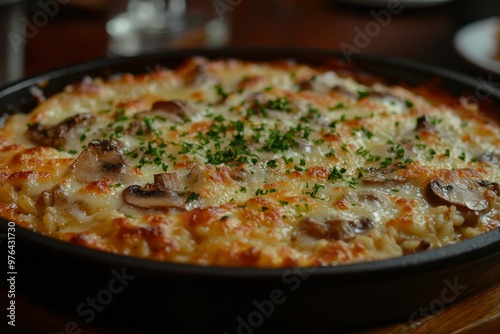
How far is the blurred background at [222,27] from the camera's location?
7.43 m

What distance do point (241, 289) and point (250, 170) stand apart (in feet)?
3.54

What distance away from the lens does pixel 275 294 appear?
→ 2.51 metres

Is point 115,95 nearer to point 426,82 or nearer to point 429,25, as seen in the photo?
point 426,82

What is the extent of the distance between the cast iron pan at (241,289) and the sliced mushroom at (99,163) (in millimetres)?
694

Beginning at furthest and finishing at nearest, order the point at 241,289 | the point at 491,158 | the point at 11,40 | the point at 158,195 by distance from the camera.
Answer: the point at 11,40 → the point at 491,158 → the point at 158,195 → the point at 241,289

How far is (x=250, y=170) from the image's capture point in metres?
3.47

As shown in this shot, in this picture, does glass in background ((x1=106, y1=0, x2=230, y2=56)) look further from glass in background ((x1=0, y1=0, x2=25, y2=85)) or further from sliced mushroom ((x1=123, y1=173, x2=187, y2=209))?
sliced mushroom ((x1=123, y1=173, x2=187, y2=209))

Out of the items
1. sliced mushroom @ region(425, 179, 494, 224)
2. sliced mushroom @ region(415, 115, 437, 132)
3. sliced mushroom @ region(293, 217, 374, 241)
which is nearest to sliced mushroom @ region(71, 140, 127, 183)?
sliced mushroom @ region(293, 217, 374, 241)

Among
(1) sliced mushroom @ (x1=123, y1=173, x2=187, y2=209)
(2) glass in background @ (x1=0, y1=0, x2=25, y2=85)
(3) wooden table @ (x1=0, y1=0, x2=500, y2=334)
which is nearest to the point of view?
(1) sliced mushroom @ (x1=123, y1=173, x2=187, y2=209)

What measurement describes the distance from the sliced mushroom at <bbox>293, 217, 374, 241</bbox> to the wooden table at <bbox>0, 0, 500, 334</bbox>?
11.2 ft

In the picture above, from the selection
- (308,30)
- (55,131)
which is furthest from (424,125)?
(308,30)

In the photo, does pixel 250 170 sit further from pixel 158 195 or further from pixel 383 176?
pixel 383 176

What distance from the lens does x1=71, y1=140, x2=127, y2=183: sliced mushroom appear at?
3.36 metres

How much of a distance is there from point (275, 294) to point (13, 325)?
1181 millimetres
